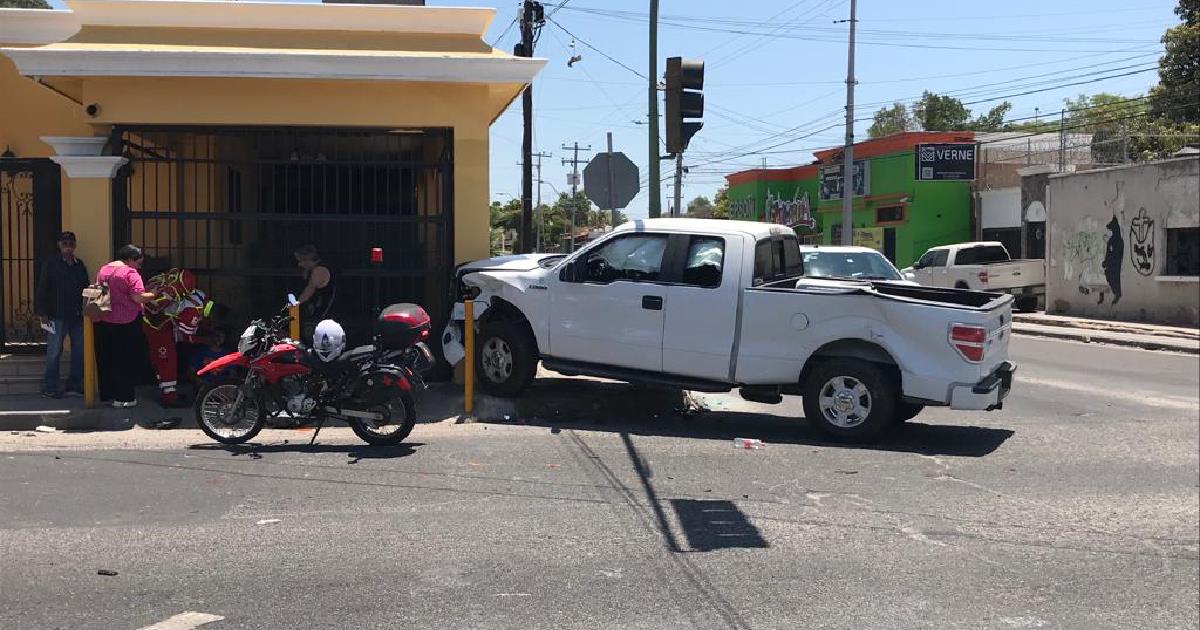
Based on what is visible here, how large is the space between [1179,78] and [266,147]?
35750 millimetres

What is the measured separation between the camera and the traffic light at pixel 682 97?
10.0m

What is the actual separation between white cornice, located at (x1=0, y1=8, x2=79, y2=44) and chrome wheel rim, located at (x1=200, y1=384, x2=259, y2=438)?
5.42 meters

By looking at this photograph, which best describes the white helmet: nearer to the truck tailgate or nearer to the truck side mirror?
the truck side mirror

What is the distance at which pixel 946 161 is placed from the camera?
3569cm

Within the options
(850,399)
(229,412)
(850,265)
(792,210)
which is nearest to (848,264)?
(850,265)

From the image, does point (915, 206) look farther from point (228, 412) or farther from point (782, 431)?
point (228, 412)

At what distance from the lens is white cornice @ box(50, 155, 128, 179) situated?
1049 cm

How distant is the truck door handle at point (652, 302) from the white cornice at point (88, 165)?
5.93 meters

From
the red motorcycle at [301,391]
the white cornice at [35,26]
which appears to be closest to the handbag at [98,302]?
the red motorcycle at [301,391]

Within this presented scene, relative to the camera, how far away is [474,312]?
33.2 feet

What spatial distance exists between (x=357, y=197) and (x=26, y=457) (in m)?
4.50

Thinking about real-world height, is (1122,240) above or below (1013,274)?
above

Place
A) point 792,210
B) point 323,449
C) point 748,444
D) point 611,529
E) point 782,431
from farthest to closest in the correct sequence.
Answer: point 792,210 → point 782,431 → point 748,444 → point 323,449 → point 611,529

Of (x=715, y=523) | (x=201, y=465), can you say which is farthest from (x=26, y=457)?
(x=715, y=523)
